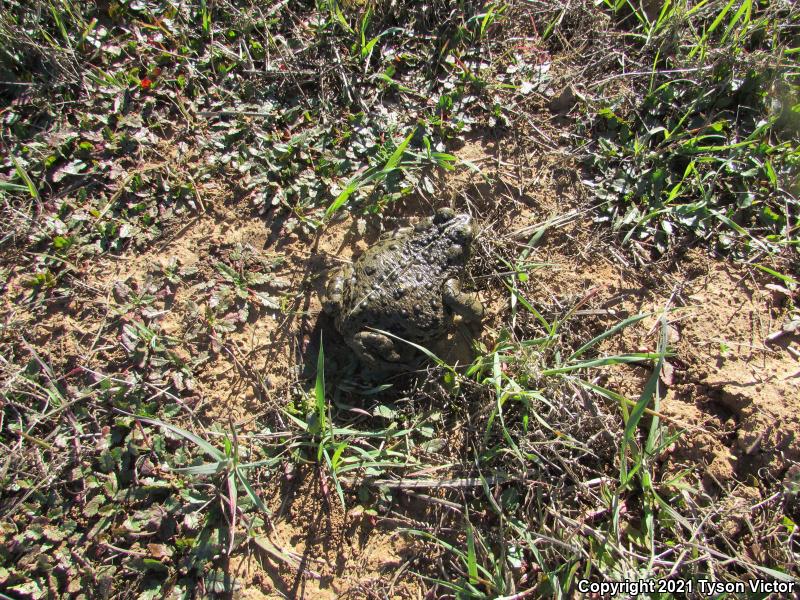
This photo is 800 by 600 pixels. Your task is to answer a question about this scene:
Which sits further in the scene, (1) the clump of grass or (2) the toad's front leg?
(1) the clump of grass

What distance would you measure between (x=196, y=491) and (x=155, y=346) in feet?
3.48

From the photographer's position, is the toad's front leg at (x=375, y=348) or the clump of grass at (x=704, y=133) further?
the clump of grass at (x=704, y=133)

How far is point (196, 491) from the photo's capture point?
3.09m

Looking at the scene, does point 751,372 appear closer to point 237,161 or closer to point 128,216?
point 237,161

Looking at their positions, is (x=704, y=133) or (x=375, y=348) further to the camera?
(x=704, y=133)

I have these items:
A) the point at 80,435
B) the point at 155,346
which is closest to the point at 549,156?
the point at 155,346

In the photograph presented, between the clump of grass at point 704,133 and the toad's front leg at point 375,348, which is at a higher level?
the clump of grass at point 704,133

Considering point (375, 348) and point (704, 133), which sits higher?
point (704, 133)

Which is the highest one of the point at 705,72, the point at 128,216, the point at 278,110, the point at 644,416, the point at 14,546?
the point at 705,72

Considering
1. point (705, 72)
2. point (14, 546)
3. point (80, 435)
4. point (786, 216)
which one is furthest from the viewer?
point (705, 72)

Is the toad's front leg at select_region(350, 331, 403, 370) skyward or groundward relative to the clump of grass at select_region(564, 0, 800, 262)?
groundward

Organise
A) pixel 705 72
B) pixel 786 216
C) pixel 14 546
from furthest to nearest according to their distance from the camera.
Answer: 1. pixel 705 72
2. pixel 786 216
3. pixel 14 546

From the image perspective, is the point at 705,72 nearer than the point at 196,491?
No

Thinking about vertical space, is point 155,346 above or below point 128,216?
below
